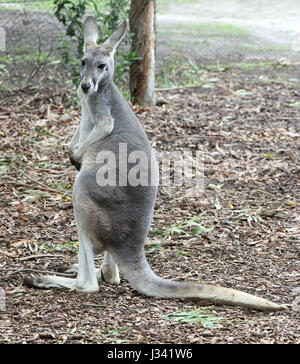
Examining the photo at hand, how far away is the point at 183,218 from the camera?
6059mm

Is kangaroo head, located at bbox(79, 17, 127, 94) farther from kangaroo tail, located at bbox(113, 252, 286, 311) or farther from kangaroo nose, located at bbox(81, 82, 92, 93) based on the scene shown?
kangaroo tail, located at bbox(113, 252, 286, 311)

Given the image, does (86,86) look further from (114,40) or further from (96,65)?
(114,40)

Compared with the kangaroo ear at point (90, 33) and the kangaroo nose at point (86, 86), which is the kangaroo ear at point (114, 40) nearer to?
the kangaroo ear at point (90, 33)

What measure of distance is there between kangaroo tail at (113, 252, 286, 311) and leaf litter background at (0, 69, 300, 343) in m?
0.06

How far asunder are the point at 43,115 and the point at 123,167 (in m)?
4.33

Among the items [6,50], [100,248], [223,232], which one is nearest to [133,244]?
[100,248]

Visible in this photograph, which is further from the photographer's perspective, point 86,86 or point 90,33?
Result: point 90,33

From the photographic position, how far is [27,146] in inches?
300

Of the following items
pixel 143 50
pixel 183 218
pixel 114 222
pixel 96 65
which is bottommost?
pixel 183 218

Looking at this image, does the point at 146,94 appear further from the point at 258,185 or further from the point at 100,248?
the point at 100,248

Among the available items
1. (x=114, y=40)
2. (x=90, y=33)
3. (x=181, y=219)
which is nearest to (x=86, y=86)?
(x=114, y=40)

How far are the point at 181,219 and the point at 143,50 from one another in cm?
346

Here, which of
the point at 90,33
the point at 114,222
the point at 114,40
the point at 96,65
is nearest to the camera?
the point at 114,222

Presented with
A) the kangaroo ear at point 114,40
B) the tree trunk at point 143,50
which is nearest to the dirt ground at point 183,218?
the tree trunk at point 143,50
